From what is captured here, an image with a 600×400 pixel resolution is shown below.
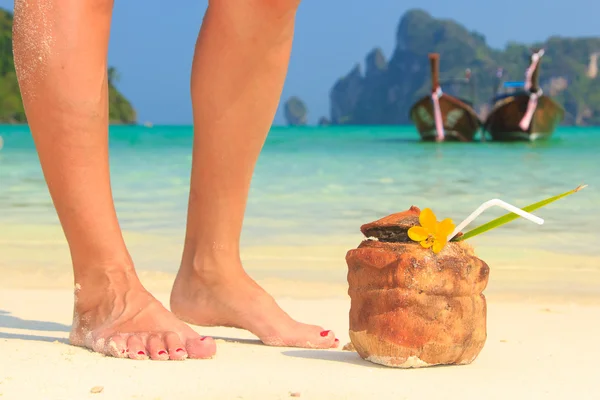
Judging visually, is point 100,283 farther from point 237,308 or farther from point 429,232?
point 429,232

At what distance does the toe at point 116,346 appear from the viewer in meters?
1.73

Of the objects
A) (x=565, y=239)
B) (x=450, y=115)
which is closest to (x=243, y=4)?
(x=565, y=239)

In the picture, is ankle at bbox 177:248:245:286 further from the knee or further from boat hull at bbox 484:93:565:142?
boat hull at bbox 484:93:565:142

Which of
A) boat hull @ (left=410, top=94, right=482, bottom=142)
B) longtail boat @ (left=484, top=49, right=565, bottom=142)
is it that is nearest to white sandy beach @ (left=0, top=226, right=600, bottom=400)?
boat hull @ (left=410, top=94, right=482, bottom=142)

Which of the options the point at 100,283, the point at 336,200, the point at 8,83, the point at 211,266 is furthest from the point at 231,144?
the point at 8,83

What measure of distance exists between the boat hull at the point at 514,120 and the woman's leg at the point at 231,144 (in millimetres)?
30729

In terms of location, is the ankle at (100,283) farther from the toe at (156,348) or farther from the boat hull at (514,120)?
the boat hull at (514,120)

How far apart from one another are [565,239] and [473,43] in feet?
377

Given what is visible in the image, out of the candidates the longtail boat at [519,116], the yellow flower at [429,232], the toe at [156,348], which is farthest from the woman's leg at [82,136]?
the longtail boat at [519,116]

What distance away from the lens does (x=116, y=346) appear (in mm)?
1731

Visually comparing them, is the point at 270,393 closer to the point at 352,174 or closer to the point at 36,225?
the point at 36,225

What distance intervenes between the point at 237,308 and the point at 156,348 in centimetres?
34

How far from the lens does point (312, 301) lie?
8.84ft

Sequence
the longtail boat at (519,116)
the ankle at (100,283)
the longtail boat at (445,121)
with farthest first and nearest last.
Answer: the longtail boat at (519,116) < the longtail boat at (445,121) < the ankle at (100,283)
